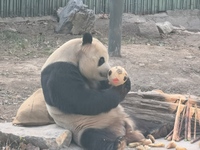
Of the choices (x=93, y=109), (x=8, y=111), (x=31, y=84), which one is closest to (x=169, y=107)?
(x=93, y=109)

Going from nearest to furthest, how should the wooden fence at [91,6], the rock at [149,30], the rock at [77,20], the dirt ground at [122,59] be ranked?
1. the dirt ground at [122,59]
2. the rock at [77,20]
3. the rock at [149,30]
4. the wooden fence at [91,6]

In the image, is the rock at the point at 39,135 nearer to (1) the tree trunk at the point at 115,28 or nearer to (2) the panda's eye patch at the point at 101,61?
(2) the panda's eye patch at the point at 101,61

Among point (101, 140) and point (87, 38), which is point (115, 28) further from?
point (101, 140)

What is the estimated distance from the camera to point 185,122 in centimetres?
523

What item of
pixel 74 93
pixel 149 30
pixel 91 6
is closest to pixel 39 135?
pixel 74 93

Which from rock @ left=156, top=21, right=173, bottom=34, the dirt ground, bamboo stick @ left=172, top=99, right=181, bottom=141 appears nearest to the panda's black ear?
bamboo stick @ left=172, top=99, right=181, bottom=141

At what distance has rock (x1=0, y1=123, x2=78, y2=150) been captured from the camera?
4.56 m

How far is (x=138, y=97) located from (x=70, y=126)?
0.98 metres

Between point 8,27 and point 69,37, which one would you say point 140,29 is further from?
point 8,27

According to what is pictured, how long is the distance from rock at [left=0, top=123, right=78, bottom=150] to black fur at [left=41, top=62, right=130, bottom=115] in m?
0.22

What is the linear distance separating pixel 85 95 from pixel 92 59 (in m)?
0.34

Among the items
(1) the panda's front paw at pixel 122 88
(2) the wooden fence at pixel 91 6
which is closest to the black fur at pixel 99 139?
(1) the panda's front paw at pixel 122 88

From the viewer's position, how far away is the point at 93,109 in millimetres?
4594

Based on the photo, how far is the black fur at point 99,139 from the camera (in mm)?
4504
